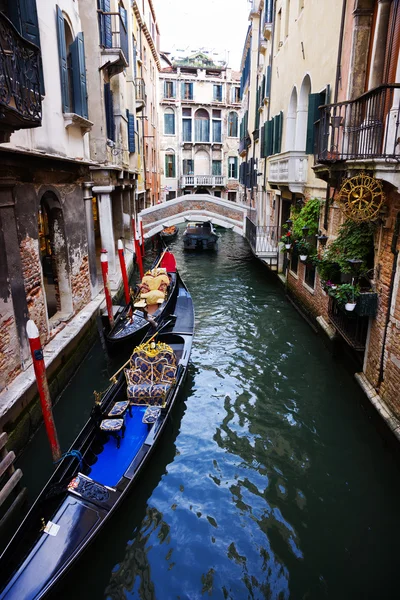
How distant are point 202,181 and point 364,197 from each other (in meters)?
24.2

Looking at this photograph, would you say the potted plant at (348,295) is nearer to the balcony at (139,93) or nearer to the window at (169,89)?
the balcony at (139,93)

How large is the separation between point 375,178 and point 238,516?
3689mm

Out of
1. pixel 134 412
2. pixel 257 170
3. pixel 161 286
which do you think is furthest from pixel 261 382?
pixel 257 170

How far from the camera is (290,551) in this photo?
360 centimetres

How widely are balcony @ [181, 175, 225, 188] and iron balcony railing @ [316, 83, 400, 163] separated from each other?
73.6ft

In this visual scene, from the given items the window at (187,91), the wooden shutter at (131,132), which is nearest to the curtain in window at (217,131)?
the window at (187,91)

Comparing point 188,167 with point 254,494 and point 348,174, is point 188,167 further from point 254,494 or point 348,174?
point 254,494

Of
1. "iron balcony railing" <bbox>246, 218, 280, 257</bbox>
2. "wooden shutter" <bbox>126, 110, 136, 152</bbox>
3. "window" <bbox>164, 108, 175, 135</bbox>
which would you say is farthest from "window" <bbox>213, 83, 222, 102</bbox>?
"iron balcony railing" <bbox>246, 218, 280, 257</bbox>

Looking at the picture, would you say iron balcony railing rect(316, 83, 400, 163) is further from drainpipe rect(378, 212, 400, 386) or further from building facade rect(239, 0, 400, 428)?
drainpipe rect(378, 212, 400, 386)

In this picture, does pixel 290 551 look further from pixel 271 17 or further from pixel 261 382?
pixel 271 17

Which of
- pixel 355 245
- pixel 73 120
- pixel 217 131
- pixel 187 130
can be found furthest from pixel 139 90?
pixel 217 131

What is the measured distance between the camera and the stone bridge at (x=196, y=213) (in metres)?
14.9

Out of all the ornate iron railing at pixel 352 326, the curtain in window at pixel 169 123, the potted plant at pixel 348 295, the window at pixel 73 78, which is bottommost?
the ornate iron railing at pixel 352 326

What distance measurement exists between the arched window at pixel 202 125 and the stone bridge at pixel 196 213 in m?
15.5
